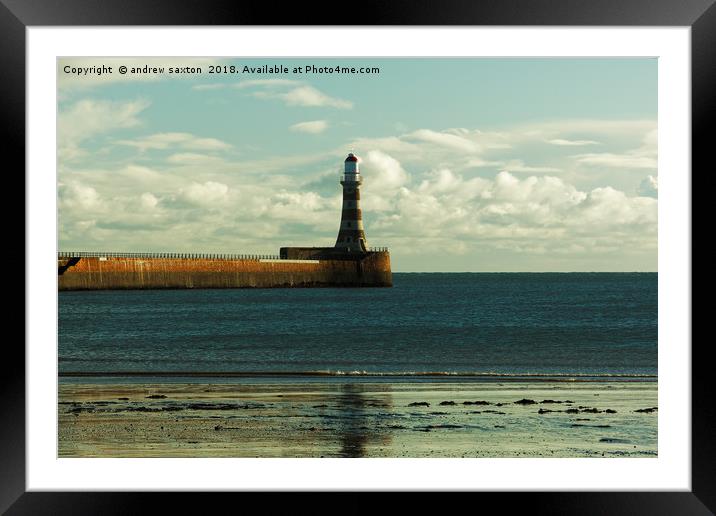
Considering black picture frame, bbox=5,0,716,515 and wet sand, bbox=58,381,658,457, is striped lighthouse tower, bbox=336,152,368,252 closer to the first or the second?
wet sand, bbox=58,381,658,457

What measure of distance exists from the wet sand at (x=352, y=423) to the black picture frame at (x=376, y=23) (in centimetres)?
207

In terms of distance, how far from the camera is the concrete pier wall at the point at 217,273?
42.4 meters

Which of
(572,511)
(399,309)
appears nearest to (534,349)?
(399,309)

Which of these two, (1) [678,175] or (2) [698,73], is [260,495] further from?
(2) [698,73]

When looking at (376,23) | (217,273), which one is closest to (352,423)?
(376,23)

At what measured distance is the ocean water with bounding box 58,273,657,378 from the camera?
19922 mm

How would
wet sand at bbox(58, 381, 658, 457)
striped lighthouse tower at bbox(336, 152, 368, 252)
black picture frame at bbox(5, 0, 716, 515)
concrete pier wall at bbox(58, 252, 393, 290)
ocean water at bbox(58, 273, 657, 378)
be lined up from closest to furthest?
1. black picture frame at bbox(5, 0, 716, 515)
2. wet sand at bbox(58, 381, 658, 457)
3. ocean water at bbox(58, 273, 657, 378)
4. concrete pier wall at bbox(58, 252, 393, 290)
5. striped lighthouse tower at bbox(336, 152, 368, 252)

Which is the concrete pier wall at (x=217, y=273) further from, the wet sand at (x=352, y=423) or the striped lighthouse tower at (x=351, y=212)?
the wet sand at (x=352, y=423)

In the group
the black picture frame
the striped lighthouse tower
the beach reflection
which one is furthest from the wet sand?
the striped lighthouse tower

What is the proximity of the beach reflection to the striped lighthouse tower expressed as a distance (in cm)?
3923

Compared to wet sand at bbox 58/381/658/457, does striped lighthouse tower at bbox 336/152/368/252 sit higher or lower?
higher

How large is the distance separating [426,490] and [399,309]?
36778 millimetres

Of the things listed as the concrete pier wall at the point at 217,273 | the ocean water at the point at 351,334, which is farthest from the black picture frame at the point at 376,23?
the concrete pier wall at the point at 217,273

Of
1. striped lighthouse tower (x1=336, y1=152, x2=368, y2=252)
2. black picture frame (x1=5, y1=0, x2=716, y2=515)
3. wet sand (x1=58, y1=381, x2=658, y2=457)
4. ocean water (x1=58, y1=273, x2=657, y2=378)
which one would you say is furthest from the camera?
striped lighthouse tower (x1=336, y1=152, x2=368, y2=252)
